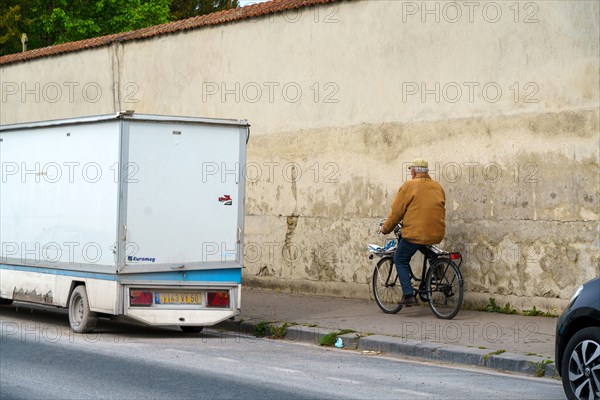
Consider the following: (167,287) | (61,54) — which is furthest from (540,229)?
(61,54)

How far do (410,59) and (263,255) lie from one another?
477 centimetres

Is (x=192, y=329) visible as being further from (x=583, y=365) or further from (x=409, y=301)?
(x=583, y=365)

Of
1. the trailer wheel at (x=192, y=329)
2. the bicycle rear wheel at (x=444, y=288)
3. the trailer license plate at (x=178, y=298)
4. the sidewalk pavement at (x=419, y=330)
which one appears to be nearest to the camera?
the sidewalk pavement at (x=419, y=330)

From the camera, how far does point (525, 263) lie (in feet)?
49.6

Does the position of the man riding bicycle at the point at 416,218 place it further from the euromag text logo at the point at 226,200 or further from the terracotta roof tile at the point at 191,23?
the terracotta roof tile at the point at 191,23

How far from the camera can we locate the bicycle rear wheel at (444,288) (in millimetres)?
14562

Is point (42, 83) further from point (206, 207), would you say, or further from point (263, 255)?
point (206, 207)

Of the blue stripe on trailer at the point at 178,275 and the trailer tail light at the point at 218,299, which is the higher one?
the blue stripe on trailer at the point at 178,275

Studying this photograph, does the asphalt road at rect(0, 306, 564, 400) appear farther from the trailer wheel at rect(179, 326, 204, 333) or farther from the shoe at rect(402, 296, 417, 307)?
the shoe at rect(402, 296, 417, 307)

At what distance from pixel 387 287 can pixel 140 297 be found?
3834 millimetres

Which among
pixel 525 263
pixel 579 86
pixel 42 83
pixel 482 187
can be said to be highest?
pixel 42 83

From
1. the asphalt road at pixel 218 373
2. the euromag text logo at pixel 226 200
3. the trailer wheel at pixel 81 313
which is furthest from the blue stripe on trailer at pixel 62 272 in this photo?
the euromag text logo at pixel 226 200

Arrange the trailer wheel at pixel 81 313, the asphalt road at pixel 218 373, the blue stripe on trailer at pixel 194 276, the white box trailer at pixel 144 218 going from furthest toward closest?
the trailer wheel at pixel 81 313
the blue stripe on trailer at pixel 194 276
the white box trailer at pixel 144 218
the asphalt road at pixel 218 373

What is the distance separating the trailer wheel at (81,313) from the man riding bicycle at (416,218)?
408cm
